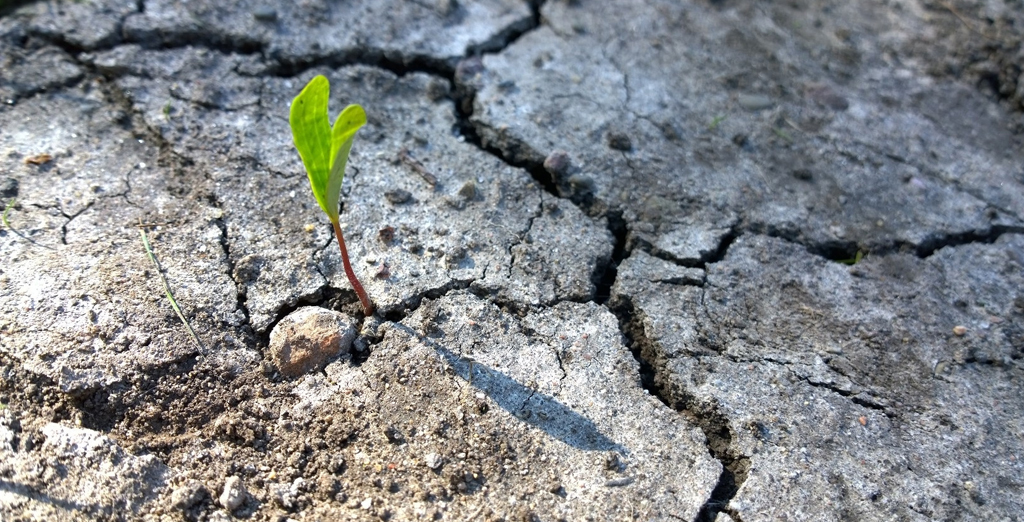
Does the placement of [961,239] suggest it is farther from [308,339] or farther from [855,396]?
[308,339]

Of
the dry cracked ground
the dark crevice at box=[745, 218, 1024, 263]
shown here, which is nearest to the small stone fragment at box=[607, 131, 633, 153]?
the dry cracked ground

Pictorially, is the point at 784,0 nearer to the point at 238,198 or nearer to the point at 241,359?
the point at 238,198

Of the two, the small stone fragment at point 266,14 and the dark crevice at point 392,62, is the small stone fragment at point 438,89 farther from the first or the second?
the small stone fragment at point 266,14

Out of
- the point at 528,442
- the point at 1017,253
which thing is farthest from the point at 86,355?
the point at 1017,253

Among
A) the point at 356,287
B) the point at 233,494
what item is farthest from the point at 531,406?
the point at 233,494

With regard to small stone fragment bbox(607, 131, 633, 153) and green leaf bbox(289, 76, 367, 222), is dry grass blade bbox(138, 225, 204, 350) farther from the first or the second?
small stone fragment bbox(607, 131, 633, 153)

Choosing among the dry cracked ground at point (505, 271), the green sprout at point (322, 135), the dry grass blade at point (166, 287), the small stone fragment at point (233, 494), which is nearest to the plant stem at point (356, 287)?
the dry cracked ground at point (505, 271)
